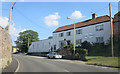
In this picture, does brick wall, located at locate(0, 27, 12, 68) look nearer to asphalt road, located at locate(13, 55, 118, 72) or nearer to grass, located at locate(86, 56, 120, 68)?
asphalt road, located at locate(13, 55, 118, 72)

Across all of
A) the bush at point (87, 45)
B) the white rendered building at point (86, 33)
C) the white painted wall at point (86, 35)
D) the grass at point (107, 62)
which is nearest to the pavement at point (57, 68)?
the grass at point (107, 62)

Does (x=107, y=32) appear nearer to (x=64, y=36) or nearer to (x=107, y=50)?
(x=107, y=50)

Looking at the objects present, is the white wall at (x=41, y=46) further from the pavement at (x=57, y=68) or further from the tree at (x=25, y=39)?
the pavement at (x=57, y=68)

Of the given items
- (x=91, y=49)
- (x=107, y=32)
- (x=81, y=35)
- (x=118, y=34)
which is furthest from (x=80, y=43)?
(x=118, y=34)


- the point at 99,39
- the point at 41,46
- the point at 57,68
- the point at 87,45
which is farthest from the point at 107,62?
the point at 41,46

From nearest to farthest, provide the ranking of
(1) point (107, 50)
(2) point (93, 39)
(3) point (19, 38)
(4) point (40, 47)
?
(1) point (107, 50)
(2) point (93, 39)
(4) point (40, 47)
(3) point (19, 38)

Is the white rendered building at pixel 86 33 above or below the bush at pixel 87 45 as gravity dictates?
above

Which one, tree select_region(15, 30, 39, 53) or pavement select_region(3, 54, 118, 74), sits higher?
tree select_region(15, 30, 39, 53)

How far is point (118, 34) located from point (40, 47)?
33.9m

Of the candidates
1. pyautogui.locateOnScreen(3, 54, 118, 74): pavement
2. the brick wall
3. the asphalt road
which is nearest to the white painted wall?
the asphalt road

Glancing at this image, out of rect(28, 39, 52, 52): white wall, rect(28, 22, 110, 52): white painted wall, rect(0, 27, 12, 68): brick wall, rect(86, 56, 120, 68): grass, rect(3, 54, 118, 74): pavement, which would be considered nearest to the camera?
rect(3, 54, 118, 74): pavement

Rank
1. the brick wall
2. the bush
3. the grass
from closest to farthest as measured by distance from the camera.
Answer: the brick wall → the grass → the bush

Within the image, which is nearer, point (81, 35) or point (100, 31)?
point (100, 31)

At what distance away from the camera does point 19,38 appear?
270 ft
